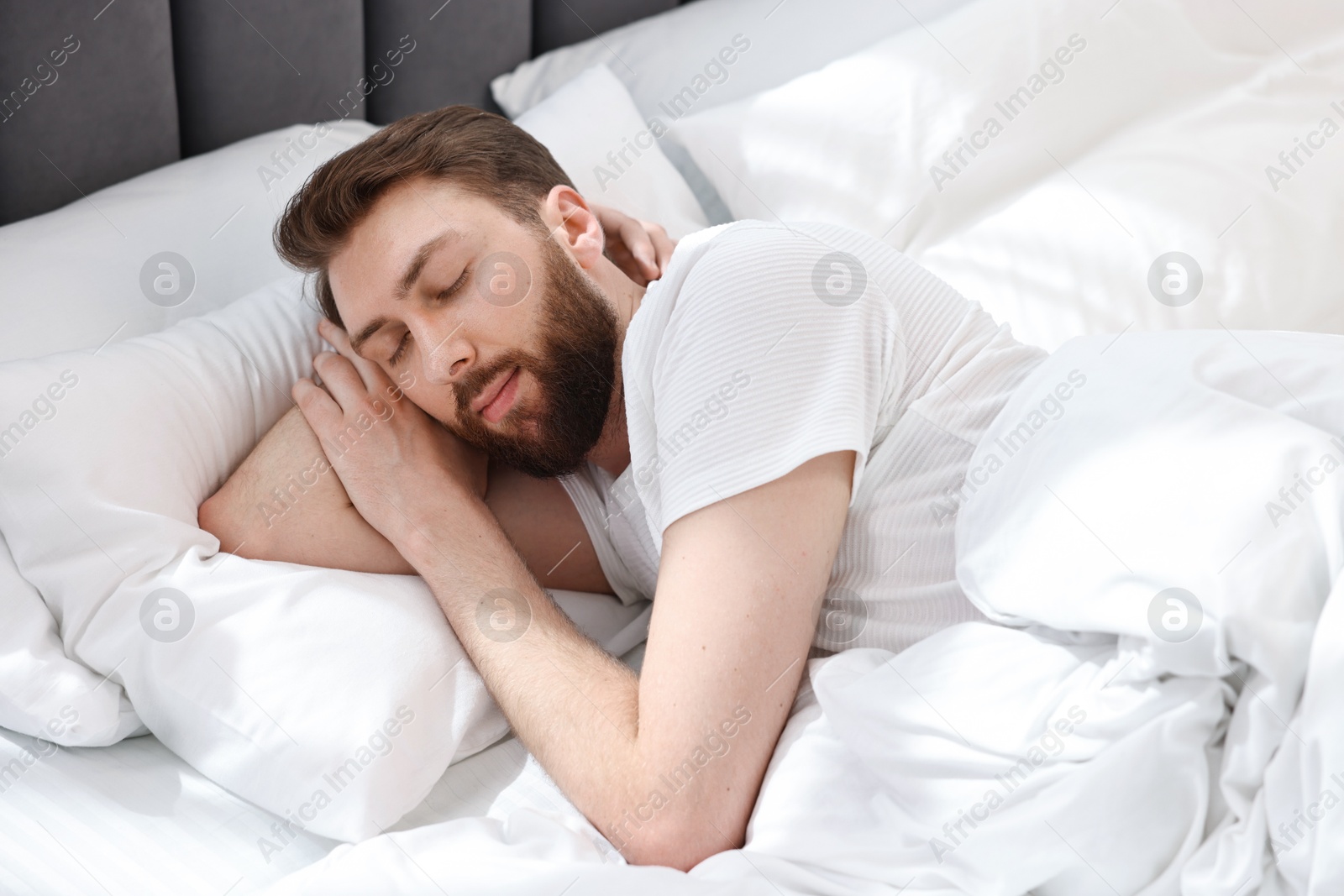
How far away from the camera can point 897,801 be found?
2.82ft

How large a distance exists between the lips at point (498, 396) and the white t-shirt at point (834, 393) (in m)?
0.18

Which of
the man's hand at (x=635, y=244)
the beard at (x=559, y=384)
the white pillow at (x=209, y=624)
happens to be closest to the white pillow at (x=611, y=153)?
the man's hand at (x=635, y=244)

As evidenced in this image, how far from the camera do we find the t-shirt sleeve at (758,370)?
0.90 metres

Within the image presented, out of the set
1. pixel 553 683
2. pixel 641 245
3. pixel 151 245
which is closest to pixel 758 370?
pixel 553 683

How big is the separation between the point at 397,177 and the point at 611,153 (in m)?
0.44

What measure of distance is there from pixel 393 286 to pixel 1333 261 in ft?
3.88

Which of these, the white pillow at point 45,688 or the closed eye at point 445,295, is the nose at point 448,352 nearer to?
the closed eye at point 445,295

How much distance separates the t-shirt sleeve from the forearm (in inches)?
6.1

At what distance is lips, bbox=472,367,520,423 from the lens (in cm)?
114

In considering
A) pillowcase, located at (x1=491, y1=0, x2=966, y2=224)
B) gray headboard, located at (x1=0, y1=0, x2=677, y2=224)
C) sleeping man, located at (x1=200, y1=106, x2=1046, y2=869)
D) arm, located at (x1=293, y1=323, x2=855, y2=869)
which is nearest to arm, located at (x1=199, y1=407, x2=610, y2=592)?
sleeping man, located at (x1=200, y1=106, x2=1046, y2=869)

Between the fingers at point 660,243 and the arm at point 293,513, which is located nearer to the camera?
the arm at point 293,513

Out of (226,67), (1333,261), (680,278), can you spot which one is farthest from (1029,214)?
(226,67)

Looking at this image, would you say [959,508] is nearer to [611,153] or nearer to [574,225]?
[574,225]

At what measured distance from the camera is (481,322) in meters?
1.13
